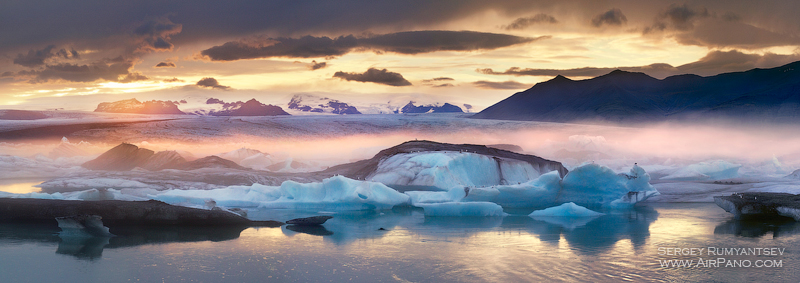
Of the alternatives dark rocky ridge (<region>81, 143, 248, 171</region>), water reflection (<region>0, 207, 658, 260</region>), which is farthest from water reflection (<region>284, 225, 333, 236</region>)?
dark rocky ridge (<region>81, 143, 248, 171</region>)

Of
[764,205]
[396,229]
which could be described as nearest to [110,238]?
[396,229]

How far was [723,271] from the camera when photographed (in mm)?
8688

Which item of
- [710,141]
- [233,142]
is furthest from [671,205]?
[710,141]

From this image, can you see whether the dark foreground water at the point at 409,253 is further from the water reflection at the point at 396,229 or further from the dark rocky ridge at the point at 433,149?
the dark rocky ridge at the point at 433,149

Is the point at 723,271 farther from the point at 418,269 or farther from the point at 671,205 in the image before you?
Answer: the point at 671,205

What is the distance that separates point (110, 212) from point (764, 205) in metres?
16.4

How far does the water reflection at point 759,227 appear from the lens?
1258cm

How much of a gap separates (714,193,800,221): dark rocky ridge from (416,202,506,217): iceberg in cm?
648

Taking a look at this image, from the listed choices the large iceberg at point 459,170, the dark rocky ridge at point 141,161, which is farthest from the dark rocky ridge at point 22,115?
the large iceberg at point 459,170

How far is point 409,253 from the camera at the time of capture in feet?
32.7

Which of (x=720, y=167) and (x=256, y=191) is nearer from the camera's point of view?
(x=256, y=191)

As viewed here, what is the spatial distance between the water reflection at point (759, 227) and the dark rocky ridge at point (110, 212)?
12164 millimetres

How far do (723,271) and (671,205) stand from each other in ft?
40.7

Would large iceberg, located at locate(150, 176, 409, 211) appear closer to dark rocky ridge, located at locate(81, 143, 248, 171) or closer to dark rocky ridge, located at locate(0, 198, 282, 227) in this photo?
dark rocky ridge, located at locate(0, 198, 282, 227)
